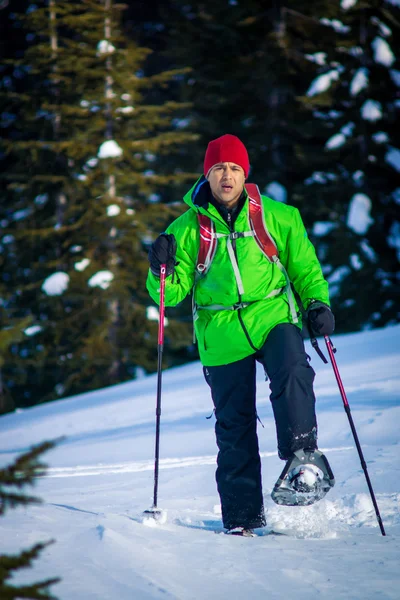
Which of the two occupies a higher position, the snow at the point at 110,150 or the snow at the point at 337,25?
the snow at the point at 337,25

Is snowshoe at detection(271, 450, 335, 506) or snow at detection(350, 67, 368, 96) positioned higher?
snow at detection(350, 67, 368, 96)

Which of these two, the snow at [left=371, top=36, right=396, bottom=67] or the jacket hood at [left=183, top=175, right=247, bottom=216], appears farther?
the snow at [left=371, top=36, right=396, bottom=67]

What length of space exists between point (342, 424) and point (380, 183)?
11883mm

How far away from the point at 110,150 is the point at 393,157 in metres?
6.91

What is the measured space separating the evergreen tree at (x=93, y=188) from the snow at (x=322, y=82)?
137 inches

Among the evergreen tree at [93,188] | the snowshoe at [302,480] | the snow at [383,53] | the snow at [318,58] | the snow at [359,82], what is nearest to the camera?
the snowshoe at [302,480]

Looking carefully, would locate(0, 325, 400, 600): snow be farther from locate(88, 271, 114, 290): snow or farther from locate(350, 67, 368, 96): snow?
locate(350, 67, 368, 96): snow

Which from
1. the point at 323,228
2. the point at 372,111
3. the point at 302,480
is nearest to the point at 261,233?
the point at 302,480

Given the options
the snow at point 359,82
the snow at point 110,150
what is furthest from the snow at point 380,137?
the snow at point 110,150

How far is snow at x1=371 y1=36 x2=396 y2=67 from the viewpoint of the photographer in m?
16.7

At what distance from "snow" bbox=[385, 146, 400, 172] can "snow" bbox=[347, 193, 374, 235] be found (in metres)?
1.17

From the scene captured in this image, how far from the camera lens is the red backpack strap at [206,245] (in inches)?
165

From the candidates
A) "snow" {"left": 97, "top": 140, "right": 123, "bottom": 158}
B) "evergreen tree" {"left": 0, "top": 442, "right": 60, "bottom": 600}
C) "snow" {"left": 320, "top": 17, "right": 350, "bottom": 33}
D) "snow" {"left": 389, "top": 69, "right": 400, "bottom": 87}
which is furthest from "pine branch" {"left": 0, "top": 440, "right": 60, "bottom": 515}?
"snow" {"left": 320, "top": 17, "right": 350, "bottom": 33}

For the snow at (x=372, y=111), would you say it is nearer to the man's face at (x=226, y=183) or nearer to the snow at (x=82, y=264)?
the snow at (x=82, y=264)
